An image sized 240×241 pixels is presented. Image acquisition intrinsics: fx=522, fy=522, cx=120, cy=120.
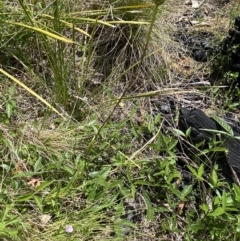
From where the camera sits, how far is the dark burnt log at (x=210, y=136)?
81.7 inches

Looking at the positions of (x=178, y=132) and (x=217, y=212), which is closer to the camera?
(x=217, y=212)

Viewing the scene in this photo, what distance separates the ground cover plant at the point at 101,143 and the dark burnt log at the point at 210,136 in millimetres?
30

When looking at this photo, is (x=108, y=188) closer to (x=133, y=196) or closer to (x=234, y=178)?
(x=133, y=196)

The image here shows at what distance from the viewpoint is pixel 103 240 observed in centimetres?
178

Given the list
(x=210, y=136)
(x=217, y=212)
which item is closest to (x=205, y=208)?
(x=217, y=212)

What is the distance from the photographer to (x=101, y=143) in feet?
6.81

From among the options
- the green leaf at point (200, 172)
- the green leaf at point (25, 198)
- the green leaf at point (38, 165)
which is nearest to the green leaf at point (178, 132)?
the green leaf at point (200, 172)

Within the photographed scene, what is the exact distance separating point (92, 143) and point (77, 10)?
0.95 m

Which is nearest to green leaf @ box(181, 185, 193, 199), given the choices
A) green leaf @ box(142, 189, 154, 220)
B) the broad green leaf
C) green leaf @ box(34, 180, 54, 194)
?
green leaf @ box(142, 189, 154, 220)

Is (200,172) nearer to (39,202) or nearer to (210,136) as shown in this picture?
(210,136)

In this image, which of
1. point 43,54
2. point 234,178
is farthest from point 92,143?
point 43,54

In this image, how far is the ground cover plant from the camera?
1816mm

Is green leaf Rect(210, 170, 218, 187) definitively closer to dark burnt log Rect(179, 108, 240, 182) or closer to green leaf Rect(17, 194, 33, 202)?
dark burnt log Rect(179, 108, 240, 182)

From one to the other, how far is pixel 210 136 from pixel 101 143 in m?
0.46
